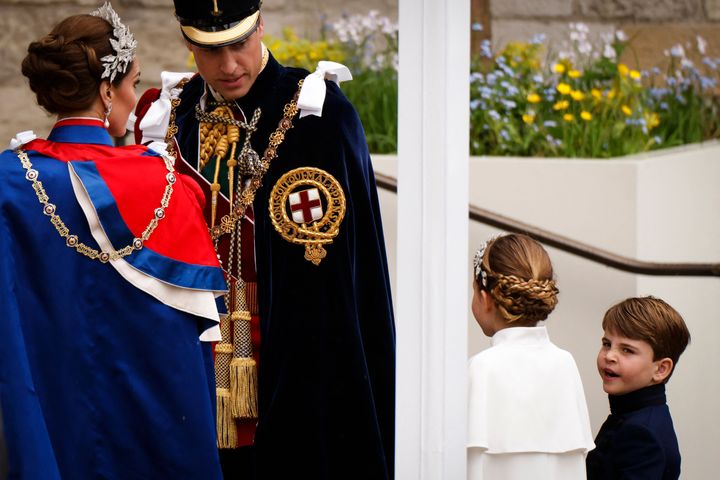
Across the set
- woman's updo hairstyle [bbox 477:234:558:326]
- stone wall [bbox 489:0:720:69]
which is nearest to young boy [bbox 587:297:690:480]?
woman's updo hairstyle [bbox 477:234:558:326]

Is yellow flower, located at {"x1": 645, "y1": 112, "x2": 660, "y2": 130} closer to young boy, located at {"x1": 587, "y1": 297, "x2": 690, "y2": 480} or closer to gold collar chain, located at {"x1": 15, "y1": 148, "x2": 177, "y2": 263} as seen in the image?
young boy, located at {"x1": 587, "y1": 297, "x2": 690, "y2": 480}

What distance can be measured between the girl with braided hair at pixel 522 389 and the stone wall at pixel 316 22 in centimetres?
246

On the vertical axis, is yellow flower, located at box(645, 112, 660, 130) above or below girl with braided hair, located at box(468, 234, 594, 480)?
above

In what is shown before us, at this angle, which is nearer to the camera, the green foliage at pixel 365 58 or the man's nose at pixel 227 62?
the man's nose at pixel 227 62

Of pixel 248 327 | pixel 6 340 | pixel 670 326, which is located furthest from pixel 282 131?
pixel 670 326

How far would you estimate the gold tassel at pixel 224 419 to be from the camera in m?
3.19

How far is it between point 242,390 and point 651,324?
1.01m

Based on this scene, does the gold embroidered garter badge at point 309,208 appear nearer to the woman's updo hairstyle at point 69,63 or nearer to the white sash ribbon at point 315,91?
the white sash ribbon at point 315,91

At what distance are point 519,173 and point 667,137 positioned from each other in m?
0.76

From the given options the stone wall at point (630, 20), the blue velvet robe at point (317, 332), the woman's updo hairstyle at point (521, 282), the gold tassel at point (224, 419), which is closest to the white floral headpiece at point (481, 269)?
the woman's updo hairstyle at point (521, 282)

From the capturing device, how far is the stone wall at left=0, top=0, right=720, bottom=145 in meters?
5.03

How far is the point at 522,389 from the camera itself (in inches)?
123

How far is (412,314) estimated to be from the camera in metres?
2.90

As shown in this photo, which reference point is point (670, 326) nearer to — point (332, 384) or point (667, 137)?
point (332, 384)
